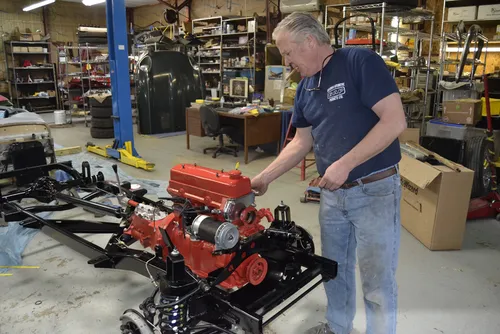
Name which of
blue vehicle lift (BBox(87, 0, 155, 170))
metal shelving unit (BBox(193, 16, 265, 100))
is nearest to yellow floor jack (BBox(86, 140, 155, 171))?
blue vehicle lift (BBox(87, 0, 155, 170))

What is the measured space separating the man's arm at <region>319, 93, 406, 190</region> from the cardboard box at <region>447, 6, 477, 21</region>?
6.52m

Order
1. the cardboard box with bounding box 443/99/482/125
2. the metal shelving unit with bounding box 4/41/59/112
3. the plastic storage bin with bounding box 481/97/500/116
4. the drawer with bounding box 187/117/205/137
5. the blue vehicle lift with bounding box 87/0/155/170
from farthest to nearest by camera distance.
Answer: the metal shelving unit with bounding box 4/41/59/112, the drawer with bounding box 187/117/205/137, the blue vehicle lift with bounding box 87/0/155/170, the plastic storage bin with bounding box 481/97/500/116, the cardboard box with bounding box 443/99/482/125

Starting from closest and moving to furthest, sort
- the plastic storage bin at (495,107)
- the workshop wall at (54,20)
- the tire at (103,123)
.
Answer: the plastic storage bin at (495,107), the tire at (103,123), the workshop wall at (54,20)

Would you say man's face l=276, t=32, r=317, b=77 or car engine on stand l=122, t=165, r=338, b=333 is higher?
man's face l=276, t=32, r=317, b=77

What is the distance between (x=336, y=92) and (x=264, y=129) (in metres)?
4.45

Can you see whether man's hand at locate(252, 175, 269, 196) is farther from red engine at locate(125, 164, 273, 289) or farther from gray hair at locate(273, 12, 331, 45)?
gray hair at locate(273, 12, 331, 45)

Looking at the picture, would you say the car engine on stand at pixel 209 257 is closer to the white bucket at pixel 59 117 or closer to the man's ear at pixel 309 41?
the man's ear at pixel 309 41

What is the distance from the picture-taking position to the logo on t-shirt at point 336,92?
5.35 ft

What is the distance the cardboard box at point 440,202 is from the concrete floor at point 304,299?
0.11m

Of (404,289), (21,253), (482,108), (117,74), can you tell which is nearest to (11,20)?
(117,74)

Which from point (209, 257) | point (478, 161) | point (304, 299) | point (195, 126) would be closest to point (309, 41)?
point (209, 257)

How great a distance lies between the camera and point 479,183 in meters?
3.82

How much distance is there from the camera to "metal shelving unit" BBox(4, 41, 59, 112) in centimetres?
1200

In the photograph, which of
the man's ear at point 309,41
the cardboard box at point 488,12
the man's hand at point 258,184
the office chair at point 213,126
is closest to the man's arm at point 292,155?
the man's hand at point 258,184
